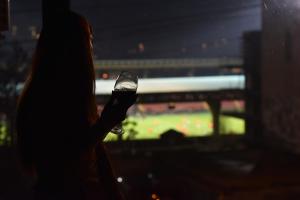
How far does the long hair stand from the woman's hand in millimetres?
111

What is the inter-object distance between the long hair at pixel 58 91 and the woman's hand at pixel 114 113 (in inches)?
4.4

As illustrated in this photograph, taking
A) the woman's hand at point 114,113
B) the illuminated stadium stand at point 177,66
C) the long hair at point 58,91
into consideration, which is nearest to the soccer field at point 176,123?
the illuminated stadium stand at point 177,66

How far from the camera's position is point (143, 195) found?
6180 millimetres

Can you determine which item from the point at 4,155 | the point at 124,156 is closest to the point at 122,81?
the point at 124,156

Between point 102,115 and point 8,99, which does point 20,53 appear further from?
point 102,115

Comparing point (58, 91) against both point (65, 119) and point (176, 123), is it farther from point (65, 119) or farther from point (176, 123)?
point (176, 123)

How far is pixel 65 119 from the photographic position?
6.22 feet

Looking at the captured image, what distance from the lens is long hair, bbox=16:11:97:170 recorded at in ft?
6.24

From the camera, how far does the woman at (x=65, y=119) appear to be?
6.19 feet

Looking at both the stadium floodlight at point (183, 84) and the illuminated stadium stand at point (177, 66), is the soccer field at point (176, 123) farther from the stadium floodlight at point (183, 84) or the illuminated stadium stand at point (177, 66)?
the stadium floodlight at point (183, 84)

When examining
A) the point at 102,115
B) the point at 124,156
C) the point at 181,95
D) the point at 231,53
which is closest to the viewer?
the point at 102,115

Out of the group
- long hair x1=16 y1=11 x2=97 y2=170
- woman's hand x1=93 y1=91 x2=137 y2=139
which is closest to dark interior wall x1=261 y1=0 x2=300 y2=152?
long hair x1=16 y1=11 x2=97 y2=170

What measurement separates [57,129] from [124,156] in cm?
1395

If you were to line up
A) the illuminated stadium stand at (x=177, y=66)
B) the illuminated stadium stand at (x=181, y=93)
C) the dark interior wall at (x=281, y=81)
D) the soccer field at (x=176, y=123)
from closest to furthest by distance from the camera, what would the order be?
the dark interior wall at (x=281, y=81)
the illuminated stadium stand at (x=181, y=93)
the illuminated stadium stand at (x=177, y=66)
the soccer field at (x=176, y=123)
